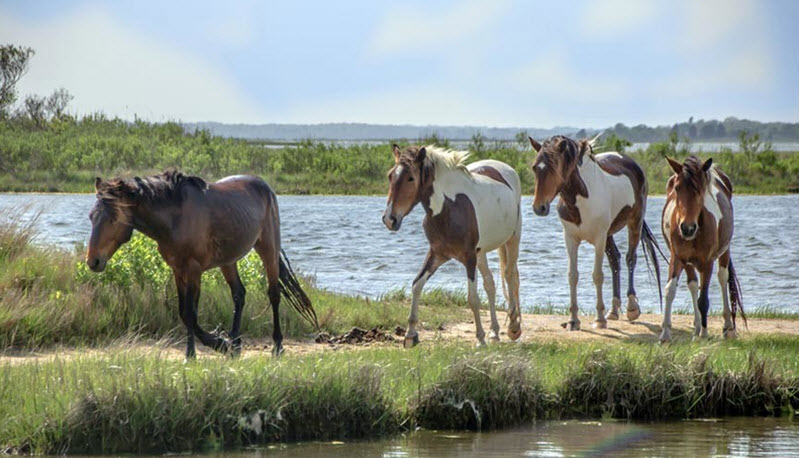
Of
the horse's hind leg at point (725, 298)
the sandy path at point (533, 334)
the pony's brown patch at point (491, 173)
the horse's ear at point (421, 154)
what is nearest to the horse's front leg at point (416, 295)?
the sandy path at point (533, 334)

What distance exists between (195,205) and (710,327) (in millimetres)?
6594

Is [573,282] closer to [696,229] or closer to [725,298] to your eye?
[725,298]

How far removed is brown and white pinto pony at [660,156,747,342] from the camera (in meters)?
11.6

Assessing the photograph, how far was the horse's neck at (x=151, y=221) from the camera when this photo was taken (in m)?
9.84

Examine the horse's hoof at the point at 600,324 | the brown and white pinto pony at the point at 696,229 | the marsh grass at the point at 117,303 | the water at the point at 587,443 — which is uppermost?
the brown and white pinto pony at the point at 696,229

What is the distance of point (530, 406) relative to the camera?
951 cm

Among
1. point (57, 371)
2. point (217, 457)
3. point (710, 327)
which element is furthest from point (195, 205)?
point (710, 327)

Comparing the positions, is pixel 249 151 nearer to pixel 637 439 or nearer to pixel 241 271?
pixel 241 271

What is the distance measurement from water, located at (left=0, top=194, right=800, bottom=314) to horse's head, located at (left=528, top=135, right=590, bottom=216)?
4.55m

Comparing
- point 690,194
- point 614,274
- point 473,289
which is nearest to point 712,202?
point 690,194

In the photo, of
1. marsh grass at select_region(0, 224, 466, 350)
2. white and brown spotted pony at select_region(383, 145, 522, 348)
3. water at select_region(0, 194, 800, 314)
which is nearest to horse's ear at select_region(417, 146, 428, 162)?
white and brown spotted pony at select_region(383, 145, 522, 348)

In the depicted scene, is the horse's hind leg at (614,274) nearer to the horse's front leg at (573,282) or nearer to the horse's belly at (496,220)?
the horse's front leg at (573,282)

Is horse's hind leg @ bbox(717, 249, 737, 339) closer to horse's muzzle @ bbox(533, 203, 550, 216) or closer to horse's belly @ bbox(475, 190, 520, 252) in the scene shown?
horse's muzzle @ bbox(533, 203, 550, 216)

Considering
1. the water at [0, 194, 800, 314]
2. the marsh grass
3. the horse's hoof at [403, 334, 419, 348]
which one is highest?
the marsh grass
